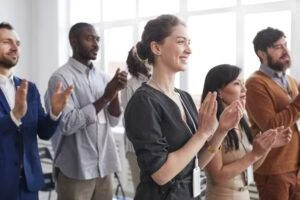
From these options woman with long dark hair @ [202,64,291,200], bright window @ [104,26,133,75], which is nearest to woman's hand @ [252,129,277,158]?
woman with long dark hair @ [202,64,291,200]

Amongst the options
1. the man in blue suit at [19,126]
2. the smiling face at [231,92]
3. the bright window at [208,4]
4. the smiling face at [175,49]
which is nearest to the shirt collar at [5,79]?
the man in blue suit at [19,126]

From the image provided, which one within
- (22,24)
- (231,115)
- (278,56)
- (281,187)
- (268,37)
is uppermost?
(22,24)

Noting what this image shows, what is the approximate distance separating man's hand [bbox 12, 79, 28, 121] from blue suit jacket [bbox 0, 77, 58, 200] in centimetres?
5

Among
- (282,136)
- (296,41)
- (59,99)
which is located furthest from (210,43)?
(59,99)

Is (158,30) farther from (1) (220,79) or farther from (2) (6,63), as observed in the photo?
(2) (6,63)

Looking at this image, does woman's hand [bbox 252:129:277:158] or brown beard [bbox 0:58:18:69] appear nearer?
woman's hand [bbox 252:129:277:158]

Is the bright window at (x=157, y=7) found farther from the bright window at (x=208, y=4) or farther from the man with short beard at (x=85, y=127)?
the man with short beard at (x=85, y=127)

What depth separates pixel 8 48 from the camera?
6.71 feet

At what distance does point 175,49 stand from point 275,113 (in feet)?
3.15

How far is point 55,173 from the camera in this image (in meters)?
2.36

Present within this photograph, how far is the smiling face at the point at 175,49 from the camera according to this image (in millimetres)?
1446

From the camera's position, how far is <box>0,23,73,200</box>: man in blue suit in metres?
1.85

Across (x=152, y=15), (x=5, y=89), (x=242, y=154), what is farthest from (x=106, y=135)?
(x=152, y=15)

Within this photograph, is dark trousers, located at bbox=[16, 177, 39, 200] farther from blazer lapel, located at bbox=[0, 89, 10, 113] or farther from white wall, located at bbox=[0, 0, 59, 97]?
white wall, located at bbox=[0, 0, 59, 97]
